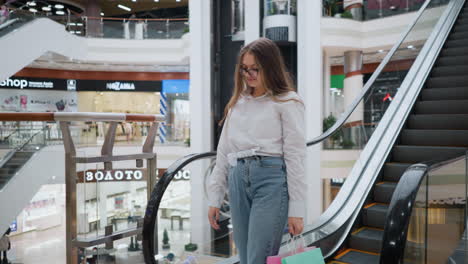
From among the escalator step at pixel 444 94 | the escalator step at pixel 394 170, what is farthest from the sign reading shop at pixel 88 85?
the escalator step at pixel 394 170

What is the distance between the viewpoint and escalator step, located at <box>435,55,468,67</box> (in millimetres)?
5496

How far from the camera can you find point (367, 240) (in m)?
3.48

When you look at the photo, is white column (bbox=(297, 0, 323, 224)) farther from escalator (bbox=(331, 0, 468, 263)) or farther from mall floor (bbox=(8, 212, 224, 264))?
mall floor (bbox=(8, 212, 224, 264))

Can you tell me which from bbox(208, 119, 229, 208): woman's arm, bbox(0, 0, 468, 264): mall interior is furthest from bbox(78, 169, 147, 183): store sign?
bbox(208, 119, 229, 208): woman's arm

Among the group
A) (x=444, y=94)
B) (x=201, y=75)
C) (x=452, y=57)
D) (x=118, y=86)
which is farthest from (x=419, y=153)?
(x=118, y=86)

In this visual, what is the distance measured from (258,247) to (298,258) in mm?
182

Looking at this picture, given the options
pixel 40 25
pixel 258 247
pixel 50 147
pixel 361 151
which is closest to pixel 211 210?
pixel 258 247

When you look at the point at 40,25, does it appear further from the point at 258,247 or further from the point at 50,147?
the point at 258,247

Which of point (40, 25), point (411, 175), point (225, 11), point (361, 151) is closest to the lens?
point (411, 175)

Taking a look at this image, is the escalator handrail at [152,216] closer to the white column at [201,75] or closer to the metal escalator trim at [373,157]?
the metal escalator trim at [373,157]

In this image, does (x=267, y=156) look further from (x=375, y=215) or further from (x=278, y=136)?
(x=375, y=215)

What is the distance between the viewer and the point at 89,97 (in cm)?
1980

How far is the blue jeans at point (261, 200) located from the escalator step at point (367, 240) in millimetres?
1937

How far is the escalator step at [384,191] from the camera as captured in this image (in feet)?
12.7
